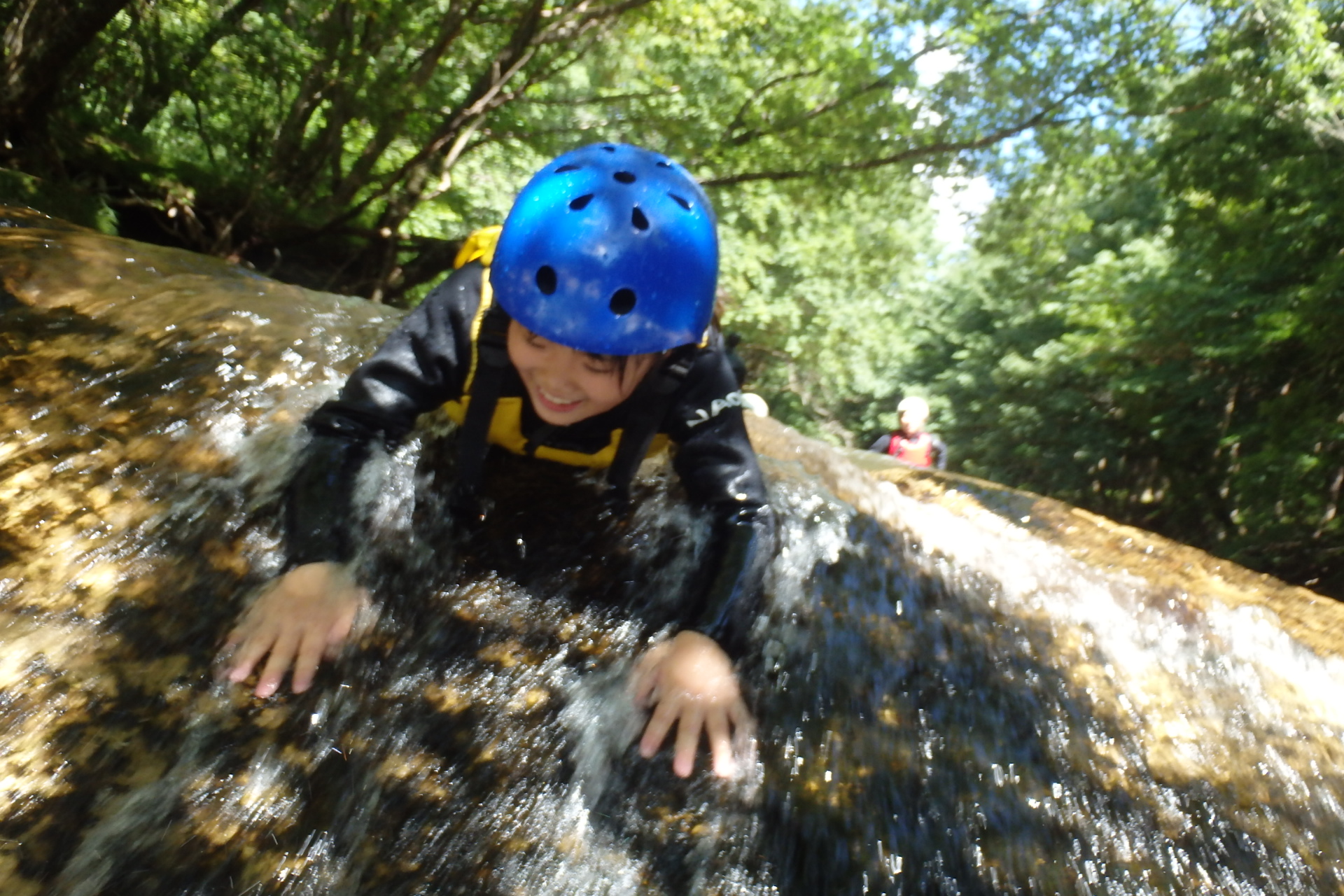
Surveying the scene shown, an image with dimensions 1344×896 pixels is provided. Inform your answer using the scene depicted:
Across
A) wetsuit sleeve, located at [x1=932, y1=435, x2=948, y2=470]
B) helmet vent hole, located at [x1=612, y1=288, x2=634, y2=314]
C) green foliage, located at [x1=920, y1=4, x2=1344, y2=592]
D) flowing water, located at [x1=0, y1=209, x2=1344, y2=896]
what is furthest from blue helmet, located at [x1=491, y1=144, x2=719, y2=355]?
green foliage, located at [x1=920, y1=4, x2=1344, y2=592]

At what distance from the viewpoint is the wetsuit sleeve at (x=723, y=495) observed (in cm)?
204

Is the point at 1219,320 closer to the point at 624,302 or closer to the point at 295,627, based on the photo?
the point at 624,302

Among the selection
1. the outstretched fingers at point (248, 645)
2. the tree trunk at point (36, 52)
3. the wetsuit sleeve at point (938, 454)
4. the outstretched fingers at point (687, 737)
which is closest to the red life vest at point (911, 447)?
the wetsuit sleeve at point (938, 454)

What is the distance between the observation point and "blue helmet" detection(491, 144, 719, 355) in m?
2.06

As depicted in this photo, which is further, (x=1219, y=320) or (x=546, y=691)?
(x=1219, y=320)

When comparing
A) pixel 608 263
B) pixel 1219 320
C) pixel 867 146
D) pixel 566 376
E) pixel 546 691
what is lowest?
pixel 546 691

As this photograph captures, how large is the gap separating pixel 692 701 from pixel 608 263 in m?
1.12

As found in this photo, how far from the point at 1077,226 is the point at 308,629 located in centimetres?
1194

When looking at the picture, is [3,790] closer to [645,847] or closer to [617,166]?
[645,847]

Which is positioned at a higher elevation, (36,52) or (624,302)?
(36,52)

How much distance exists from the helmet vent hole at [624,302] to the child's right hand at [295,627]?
38.3 inches

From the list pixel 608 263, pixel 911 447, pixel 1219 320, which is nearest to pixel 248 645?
pixel 608 263

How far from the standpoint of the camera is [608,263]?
6.75ft

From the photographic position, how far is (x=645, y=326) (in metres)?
2.09
